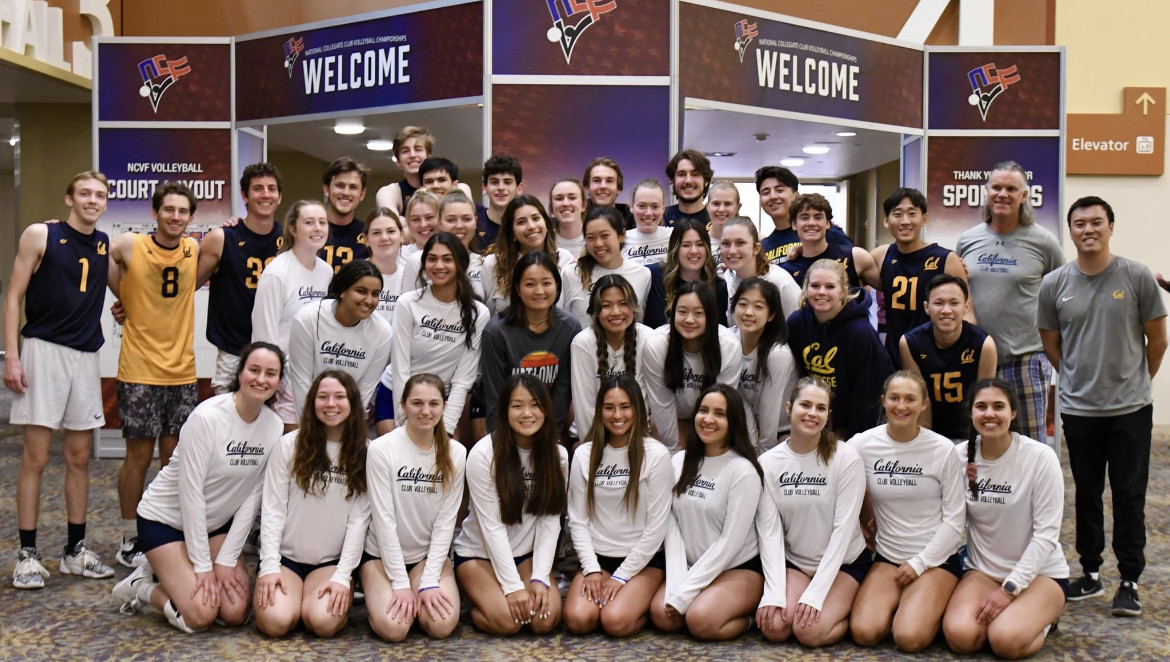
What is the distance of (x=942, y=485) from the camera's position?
12.5ft

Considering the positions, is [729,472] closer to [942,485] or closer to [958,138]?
[942,485]

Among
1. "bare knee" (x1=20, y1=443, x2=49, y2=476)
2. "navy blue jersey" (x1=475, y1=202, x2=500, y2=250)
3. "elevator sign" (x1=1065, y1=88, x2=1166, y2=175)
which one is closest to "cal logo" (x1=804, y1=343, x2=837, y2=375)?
"navy blue jersey" (x1=475, y1=202, x2=500, y2=250)

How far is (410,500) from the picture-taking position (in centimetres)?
384

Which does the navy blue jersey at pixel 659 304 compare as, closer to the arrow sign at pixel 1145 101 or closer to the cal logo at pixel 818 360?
the cal logo at pixel 818 360

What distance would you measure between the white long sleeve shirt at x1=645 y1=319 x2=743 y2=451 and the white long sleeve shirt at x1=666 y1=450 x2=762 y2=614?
40cm

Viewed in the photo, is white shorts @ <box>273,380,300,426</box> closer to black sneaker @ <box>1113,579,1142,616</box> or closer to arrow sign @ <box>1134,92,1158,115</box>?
black sneaker @ <box>1113,579,1142,616</box>

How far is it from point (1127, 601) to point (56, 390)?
13.7 feet

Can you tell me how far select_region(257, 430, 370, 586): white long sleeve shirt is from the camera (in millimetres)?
3801

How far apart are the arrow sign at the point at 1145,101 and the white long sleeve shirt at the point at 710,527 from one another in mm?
7140

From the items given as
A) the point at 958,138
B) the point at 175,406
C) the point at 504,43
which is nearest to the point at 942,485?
the point at 175,406

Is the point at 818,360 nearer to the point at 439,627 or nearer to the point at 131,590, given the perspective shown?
the point at 439,627

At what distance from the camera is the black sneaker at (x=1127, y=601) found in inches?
156

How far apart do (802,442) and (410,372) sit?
159 centimetres

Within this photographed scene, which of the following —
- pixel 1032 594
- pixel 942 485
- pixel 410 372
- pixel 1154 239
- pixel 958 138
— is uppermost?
pixel 958 138
